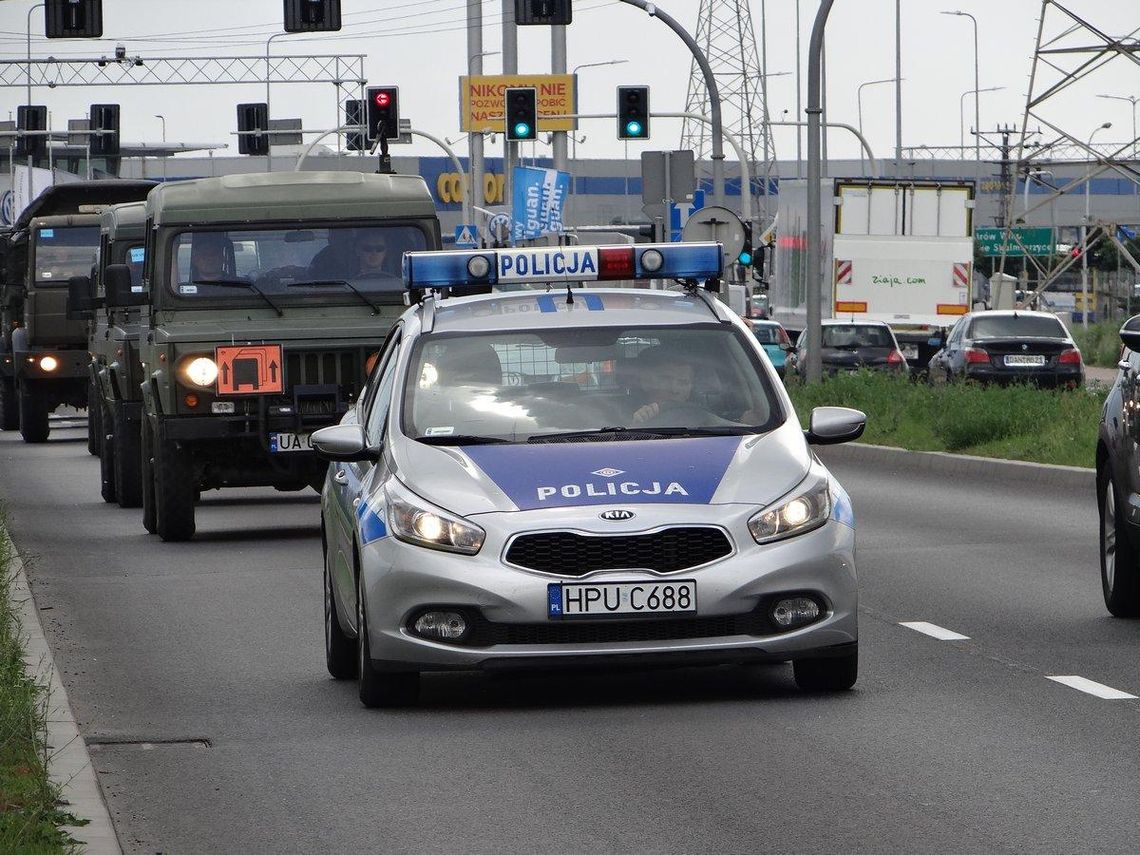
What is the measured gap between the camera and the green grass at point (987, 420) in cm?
2311

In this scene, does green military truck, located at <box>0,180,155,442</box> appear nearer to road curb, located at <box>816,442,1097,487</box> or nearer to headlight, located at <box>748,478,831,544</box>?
road curb, located at <box>816,442,1097,487</box>

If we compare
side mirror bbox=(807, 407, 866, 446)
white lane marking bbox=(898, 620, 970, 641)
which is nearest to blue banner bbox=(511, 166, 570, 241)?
white lane marking bbox=(898, 620, 970, 641)

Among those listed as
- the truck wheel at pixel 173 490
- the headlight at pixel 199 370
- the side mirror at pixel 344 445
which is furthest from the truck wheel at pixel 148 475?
the side mirror at pixel 344 445

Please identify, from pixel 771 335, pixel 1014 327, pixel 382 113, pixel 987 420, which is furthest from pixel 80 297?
pixel 771 335

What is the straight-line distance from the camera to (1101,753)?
26.0 ft

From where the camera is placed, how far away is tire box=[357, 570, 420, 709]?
8.98 metres

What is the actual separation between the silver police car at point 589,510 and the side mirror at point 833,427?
0.01 metres

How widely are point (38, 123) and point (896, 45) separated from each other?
2954cm

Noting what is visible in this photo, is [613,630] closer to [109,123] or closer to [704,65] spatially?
[704,65]

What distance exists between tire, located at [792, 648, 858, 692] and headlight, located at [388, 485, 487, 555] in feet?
4.39

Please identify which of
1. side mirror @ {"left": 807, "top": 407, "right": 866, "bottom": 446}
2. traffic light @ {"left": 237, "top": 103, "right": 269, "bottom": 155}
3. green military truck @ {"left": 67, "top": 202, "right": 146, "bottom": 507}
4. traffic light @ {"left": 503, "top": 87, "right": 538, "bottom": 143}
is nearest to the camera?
side mirror @ {"left": 807, "top": 407, "right": 866, "bottom": 446}

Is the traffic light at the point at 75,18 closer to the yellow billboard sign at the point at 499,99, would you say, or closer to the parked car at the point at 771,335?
the parked car at the point at 771,335

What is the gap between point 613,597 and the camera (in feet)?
28.2

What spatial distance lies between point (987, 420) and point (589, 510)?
1674 cm
